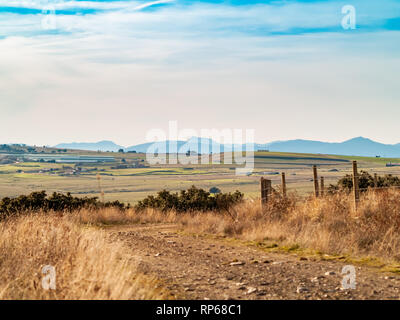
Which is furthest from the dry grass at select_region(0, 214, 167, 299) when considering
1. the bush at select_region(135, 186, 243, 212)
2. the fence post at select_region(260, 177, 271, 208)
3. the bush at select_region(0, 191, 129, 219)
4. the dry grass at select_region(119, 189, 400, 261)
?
the bush at select_region(135, 186, 243, 212)

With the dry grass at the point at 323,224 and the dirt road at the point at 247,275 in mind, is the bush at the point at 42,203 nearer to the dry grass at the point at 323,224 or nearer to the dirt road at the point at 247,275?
the dry grass at the point at 323,224

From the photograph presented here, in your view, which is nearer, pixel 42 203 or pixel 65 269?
pixel 65 269

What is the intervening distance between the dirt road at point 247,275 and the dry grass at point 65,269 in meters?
0.88

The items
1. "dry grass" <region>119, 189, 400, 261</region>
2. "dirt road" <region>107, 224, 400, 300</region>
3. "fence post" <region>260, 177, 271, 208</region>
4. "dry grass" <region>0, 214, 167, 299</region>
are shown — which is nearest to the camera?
"dry grass" <region>0, 214, 167, 299</region>

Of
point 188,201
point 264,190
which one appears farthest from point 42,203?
point 264,190

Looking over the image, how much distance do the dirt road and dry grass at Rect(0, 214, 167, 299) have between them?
0.88 meters

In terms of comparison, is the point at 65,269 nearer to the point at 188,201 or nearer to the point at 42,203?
the point at 42,203

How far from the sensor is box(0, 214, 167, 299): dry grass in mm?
6910

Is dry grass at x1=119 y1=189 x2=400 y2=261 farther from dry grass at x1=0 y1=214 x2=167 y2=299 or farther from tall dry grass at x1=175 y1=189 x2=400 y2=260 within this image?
dry grass at x1=0 y1=214 x2=167 y2=299

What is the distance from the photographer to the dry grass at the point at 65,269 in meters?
6.91

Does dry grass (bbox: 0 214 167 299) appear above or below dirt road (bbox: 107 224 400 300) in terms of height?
above

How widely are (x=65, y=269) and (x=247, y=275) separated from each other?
3683mm

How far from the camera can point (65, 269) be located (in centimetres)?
818
